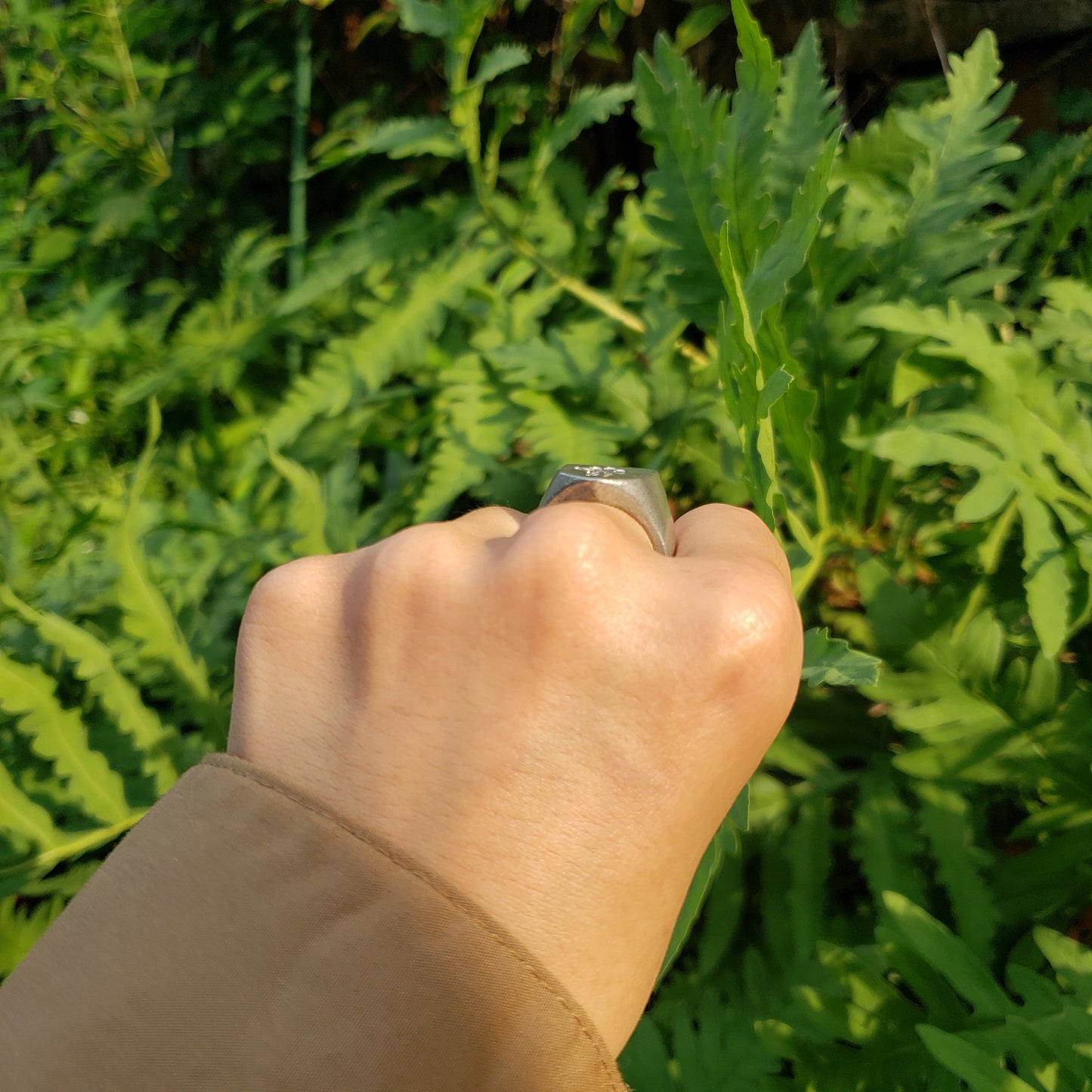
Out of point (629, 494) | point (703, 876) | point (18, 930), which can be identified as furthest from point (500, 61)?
point (18, 930)

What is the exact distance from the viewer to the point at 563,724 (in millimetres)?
478

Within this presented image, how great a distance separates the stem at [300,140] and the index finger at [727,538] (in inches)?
48.8

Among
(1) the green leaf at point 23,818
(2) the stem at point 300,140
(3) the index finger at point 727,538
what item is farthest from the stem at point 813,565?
(2) the stem at point 300,140

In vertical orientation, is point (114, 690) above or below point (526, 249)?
below

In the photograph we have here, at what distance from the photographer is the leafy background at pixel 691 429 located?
822 mm

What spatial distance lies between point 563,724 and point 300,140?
165cm

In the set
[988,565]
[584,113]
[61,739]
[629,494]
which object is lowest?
[988,565]

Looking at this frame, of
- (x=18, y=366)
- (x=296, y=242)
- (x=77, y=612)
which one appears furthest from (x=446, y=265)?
(x=18, y=366)

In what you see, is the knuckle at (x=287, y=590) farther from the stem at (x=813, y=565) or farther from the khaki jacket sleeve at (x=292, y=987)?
the stem at (x=813, y=565)

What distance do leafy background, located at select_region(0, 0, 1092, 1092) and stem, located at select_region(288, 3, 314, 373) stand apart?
1 centimetres

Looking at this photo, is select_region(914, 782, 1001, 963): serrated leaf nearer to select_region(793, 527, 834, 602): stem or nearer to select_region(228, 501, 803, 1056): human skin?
select_region(793, 527, 834, 602): stem

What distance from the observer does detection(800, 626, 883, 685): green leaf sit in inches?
25.3

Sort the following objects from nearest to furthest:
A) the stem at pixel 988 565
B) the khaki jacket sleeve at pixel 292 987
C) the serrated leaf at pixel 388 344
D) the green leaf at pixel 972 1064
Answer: the khaki jacket sleeve at pixel 292 987 → the green leaf at pixel 972 1064 → the stem at pixel 988 565 → the serrated leaf at pixel 388 344

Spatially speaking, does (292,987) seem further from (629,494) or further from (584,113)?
(584,113)
